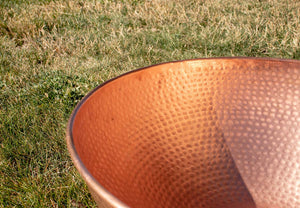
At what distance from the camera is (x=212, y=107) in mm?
1050

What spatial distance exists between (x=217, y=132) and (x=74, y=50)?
1791 mm

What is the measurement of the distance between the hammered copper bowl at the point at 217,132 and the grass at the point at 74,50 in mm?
475

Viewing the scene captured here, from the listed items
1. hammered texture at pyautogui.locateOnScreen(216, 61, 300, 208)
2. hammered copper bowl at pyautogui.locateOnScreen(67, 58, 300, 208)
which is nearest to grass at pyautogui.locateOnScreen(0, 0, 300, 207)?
hammered copper bowl at pyautogui.locateOnScreen(67, 58, 300, 208)

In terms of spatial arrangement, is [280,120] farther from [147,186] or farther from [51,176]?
[51,176]

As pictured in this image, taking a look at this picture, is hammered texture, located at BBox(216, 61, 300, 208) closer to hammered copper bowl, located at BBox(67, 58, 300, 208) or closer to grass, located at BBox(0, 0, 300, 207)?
hammered copper bowl, located at BBox(67, 58, 300, 208)

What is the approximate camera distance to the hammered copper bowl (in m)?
0.97

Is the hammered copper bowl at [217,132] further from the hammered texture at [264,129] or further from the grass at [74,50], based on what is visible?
the grass at [74,50]

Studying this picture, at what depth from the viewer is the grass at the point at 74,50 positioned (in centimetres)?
144

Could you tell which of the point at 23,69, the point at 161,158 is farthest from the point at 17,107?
the point at 161,158

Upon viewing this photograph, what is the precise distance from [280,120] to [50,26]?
2.48 metres

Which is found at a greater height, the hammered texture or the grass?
the hammered texture

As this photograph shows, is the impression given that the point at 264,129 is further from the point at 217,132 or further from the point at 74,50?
the point at 74,50

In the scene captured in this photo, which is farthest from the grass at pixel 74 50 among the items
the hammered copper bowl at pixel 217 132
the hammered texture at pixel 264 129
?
the hammered texture at pixel 264 129

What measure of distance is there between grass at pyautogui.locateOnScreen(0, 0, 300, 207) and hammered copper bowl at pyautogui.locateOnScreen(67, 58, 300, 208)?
0.47 meters
